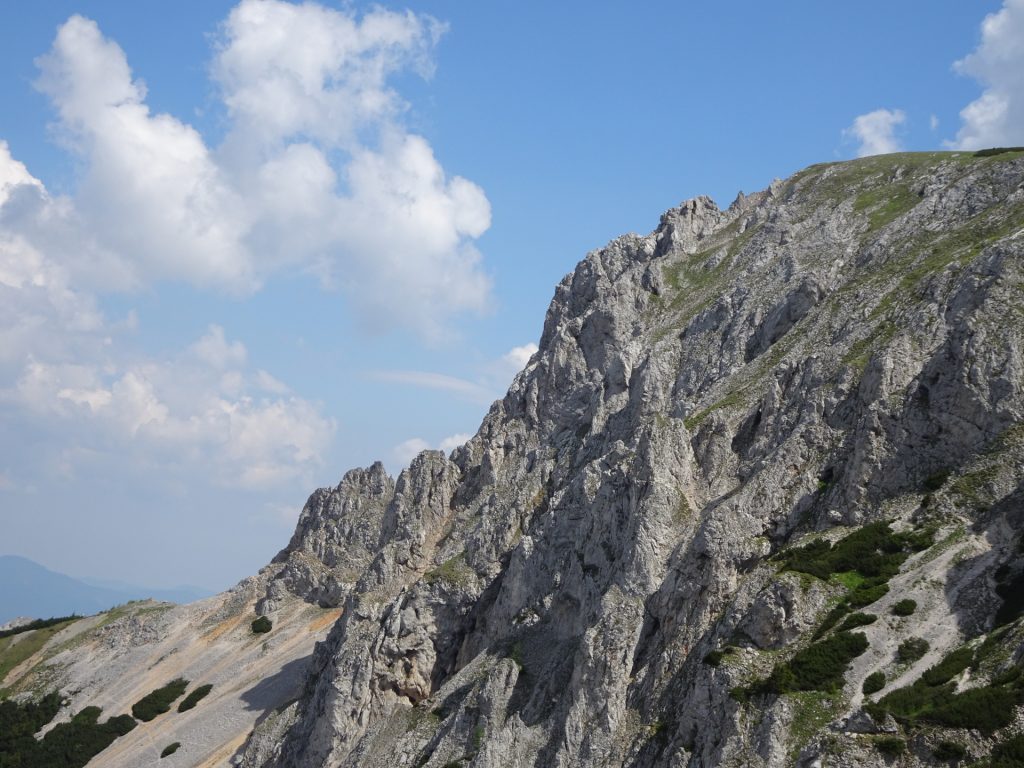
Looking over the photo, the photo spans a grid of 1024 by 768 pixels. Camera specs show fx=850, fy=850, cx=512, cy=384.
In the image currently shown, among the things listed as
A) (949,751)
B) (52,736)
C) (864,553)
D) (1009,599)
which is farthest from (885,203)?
(52,736)

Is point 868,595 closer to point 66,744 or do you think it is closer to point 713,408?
point 713,408

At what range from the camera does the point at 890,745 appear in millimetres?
31516

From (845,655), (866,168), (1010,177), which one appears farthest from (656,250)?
(845,655)

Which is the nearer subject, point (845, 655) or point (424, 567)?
point (845, 655)

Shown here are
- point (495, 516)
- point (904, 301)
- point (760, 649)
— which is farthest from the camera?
point (495, 516)

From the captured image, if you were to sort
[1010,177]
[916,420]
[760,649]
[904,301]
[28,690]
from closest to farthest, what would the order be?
[760,649]
[916,420]
[904,301]
[1010,177]
[28,690]

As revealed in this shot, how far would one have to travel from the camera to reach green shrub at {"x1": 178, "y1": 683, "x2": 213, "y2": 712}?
333ft

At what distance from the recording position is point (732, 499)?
5678 cm

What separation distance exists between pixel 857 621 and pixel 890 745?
10.3 meters

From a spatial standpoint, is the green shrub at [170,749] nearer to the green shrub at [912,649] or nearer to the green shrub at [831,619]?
the green shrub at [831,619]

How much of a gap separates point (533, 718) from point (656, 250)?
97.3m

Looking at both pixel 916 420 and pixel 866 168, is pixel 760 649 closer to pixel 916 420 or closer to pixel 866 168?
pixel 916 420

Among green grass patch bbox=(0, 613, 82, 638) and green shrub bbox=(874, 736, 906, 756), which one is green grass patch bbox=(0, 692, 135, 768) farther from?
green shrub bbox=(874, 736, 906, 756)

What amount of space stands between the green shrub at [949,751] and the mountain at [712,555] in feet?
0.37
